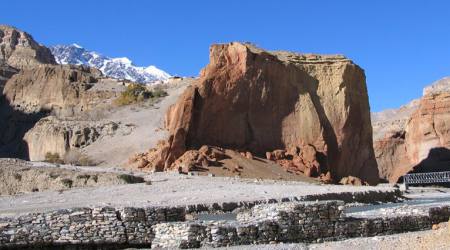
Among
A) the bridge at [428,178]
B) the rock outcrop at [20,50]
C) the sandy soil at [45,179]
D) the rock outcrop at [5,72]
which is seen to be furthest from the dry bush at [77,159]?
the rock outcrop at [20,50]

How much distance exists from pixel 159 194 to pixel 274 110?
70.2ft

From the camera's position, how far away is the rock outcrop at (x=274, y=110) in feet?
156

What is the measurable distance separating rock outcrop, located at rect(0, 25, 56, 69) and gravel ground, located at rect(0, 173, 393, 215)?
90.6 metres

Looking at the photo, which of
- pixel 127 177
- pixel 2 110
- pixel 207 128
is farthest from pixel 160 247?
pixel 2 110

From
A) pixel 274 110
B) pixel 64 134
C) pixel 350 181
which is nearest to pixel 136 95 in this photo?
pixel 64 134

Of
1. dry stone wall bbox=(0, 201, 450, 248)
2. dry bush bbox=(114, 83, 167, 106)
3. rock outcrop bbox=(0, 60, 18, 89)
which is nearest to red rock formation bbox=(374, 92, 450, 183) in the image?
dry bush bbox=(114, 83, 167, 106)

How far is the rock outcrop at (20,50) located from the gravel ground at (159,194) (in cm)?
9062

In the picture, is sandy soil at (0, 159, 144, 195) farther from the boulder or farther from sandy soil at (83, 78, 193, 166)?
the boulder

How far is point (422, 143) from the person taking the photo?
91688 millimetres

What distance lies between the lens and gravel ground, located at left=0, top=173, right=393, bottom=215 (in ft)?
90.7

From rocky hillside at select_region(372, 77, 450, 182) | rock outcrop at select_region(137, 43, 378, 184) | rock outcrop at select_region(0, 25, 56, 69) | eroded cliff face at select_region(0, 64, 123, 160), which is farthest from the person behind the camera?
rock outcrop at select_region(0, 25, 56, 69)

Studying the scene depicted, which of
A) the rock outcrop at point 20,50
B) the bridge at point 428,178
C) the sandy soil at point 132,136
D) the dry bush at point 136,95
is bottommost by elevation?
the bridge at point 428,178

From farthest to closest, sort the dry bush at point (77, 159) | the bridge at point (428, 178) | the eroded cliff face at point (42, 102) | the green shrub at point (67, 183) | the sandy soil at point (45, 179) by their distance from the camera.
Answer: the eroded cliff face at point (42, 102) < the bridge at point (428, 178) < the dry bush at point (77, 159) < the green shrub at point (67, 183) < the sandy soil at point (45, 179)

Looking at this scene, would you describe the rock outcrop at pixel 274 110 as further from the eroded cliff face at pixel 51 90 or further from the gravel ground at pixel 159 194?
the eroded cliff face at pixel 51 90
